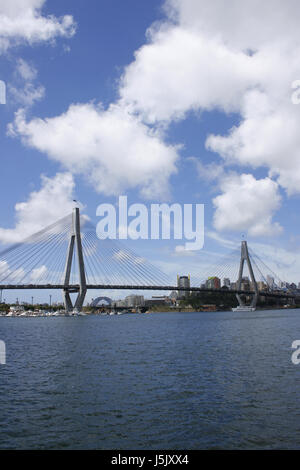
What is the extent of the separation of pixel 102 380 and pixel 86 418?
219 inches

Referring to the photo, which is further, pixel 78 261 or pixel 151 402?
pixel 78 261

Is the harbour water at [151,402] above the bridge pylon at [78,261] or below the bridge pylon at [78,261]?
below

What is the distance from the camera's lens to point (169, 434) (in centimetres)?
1106

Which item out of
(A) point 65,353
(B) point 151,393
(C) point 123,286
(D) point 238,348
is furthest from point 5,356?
(C) point 123,286

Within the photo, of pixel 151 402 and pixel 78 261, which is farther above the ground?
pixel 78 261

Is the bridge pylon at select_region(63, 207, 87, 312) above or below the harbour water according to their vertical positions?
above

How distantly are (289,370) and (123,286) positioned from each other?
83017mm

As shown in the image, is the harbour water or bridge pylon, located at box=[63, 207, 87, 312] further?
bridge pylon, located at box=[63, 207, 87, 312]

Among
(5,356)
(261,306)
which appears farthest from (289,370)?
(261,306)

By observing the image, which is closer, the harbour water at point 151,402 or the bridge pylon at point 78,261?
the harbour water at point 151,402

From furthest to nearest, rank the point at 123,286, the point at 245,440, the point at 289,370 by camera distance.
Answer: the point at 123,286, the point at 289,370, the point at 245,440
